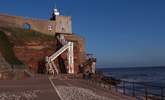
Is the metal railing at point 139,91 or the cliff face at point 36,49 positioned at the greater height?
the cliff face at point 36,49

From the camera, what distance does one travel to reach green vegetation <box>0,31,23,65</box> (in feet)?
156

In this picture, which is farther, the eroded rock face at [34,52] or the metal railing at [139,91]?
the eroded rock face at [34,52]

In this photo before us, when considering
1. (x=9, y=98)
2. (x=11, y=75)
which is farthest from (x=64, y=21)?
(x=9, y=98)

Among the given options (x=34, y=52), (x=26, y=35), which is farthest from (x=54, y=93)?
(x=26, y=35)

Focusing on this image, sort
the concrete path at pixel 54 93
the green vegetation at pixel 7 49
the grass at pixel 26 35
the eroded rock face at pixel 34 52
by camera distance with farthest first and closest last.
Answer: the grass at pixel 26 35
the eroded rock face at pixel 34 52
the green vegetation at pixel 7 49
the concrete path at pixel 54 93

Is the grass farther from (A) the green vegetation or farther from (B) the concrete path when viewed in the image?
(B) the concrete path

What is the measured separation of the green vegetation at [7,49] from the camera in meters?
47.6

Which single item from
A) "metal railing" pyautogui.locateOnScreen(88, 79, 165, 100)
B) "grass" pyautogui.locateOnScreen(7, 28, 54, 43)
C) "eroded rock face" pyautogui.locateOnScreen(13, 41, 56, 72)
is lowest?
"metal railing" pyautogui.locateOnScreen(88, 79, 165, 100)

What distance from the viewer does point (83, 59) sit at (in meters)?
55.9

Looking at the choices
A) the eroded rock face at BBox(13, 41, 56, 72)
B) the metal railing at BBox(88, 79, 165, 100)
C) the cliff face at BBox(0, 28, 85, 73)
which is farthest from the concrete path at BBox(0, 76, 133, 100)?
the eroded rock face at BBox(13, 41, 56, 72)

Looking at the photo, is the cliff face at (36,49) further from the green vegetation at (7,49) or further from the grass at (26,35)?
the green vegetation at (7,49)

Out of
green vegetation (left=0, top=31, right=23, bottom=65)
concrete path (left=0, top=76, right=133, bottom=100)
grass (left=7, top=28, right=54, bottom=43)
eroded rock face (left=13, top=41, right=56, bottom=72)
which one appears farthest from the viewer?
grass (left=7, top=28, right=54, bottom=43)

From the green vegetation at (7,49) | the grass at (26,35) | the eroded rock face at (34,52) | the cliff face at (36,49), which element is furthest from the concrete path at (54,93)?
the grass at (26,35)

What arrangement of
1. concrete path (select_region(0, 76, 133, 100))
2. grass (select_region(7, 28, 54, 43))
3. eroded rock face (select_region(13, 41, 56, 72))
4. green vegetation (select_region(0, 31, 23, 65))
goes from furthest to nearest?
grass (select_region(7, 28, 54, 43)) < eroded rock face (select_region(13, 41, 56, 72)) < green vegetation (select_region(0, 31, 23, 65)) < concrete path (select_region(0, 76, 133, 100))
